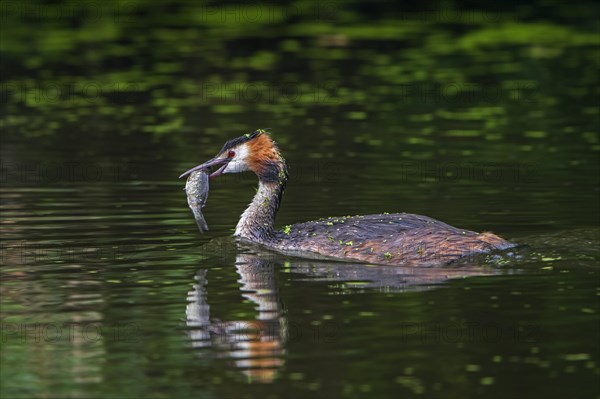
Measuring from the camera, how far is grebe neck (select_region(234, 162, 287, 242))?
15516mm

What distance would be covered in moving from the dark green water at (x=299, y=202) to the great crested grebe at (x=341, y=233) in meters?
0.35

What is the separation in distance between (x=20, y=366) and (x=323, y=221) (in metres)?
5.01

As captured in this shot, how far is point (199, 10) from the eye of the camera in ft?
137

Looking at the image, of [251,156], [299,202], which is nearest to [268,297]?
[251,156]

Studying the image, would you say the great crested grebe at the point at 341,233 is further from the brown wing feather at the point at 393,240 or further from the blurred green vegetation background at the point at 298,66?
the blurred green vegetation background at the point at 298,66

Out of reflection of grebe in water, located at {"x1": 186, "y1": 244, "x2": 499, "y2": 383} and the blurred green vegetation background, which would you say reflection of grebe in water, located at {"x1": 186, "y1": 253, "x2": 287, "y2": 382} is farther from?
the blurred green vegetation background

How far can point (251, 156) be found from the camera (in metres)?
15.9

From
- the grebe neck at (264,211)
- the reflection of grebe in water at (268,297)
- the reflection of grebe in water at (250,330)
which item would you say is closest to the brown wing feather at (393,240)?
the reflection of grebe in water at (268,297)

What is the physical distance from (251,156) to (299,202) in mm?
2306

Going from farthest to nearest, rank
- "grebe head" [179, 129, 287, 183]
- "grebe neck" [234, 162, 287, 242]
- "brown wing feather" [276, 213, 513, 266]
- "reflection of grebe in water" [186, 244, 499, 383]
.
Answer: "grebe head" [179, 129, 287, 183] → "grebe neck" [234, 162, 287, 242] → "brown wing feather" [276, 213, 513, 266] → "reflection of grebe in water" [186, 244, 499, 383]

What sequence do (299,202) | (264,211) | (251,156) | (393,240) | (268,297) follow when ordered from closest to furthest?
(268,297) → (393,240) → (264,211) → (251,156) → (299,202)

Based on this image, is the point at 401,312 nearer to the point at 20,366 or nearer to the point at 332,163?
the point at 20,366

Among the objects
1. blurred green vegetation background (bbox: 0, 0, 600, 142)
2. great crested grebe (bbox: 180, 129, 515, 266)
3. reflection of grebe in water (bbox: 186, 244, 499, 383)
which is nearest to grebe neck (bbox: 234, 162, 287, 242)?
great crested grebe (bbox: 180, 129, 515, 266)

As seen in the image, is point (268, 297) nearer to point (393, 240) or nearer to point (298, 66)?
point (393, 240)
